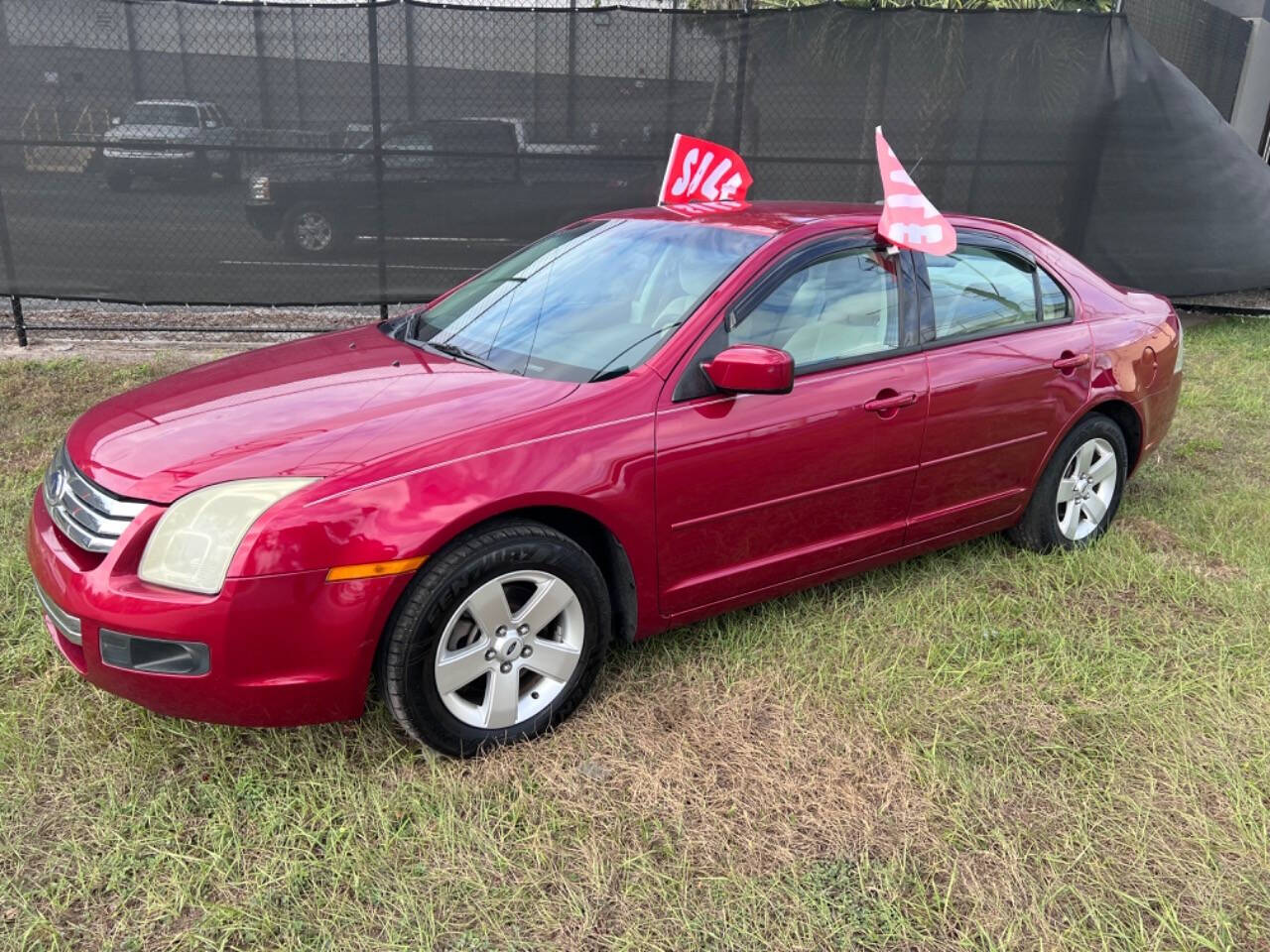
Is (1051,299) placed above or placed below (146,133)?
below

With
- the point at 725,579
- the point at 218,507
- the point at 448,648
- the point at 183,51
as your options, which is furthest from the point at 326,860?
the point at 183,51

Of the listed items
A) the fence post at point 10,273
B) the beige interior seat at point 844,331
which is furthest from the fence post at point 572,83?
the beige interior seat at point 844,331

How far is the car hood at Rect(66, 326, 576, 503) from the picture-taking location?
2508 mm

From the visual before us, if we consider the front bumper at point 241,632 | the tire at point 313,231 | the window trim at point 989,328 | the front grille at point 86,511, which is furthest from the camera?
the tire at point 313,231

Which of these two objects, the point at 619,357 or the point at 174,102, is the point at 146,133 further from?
the point at 619,357

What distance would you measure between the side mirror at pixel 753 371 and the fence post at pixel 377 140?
189 inches

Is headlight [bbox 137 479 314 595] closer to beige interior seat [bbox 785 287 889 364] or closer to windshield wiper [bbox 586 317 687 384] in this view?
windshield wiper [bbox 586 317 687 384]

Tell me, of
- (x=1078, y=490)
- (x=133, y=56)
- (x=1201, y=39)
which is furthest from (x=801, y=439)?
(x=1201, y=39)

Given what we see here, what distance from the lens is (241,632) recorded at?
2.36 m

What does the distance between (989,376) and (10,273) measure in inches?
258

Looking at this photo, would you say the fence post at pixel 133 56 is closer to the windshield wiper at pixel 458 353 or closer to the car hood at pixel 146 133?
the car hood at pixel 146 133

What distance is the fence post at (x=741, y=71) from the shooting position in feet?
23.0

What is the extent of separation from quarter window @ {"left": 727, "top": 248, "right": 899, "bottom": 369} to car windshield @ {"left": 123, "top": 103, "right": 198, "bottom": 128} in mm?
5214

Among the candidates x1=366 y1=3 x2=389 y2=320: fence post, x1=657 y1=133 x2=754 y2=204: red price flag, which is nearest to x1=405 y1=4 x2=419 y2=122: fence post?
x1=366 y1=3 x2=389 y2=320: fence post
